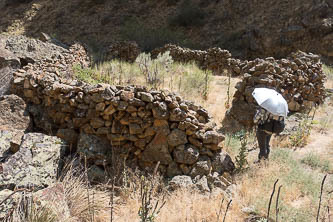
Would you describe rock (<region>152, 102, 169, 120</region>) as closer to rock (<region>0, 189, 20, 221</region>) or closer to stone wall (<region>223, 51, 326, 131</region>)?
rock (<region>0, 189, 20, 221</region>)

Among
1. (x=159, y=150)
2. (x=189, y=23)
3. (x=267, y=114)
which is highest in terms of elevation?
(x=189, y=23)

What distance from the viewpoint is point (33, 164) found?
126 inches

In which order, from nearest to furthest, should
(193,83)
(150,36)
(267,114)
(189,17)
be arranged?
1. (267,114)
2. (193,83)
3. (150,36)
4. (189,17)

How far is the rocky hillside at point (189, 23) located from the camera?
13000mm

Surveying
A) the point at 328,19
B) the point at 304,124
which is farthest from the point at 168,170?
the point at 328,19

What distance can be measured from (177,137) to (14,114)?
260 centimetres

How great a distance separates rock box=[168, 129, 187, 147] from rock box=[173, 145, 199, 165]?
0.25ft

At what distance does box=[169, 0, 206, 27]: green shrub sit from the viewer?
16688mm

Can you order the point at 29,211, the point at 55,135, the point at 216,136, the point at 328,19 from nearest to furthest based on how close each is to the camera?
the point at 29,211 < the point at 216,136 < the point at 55,135 < the point at 328,19

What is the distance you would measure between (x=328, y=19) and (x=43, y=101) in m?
13.4

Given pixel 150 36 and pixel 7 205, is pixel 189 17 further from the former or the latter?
pixel 7 205

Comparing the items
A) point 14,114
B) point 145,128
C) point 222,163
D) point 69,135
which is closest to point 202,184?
point 222,163

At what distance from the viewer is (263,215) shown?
3051 mm

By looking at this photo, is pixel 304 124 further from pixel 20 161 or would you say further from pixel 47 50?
pixel 47 50
